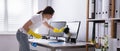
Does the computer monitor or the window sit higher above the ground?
the window

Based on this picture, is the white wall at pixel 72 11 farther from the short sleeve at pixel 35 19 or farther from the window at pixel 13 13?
the short sleeve at pixel 35 19

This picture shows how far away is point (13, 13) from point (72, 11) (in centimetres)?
150

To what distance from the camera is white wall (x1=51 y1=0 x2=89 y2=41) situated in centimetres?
330

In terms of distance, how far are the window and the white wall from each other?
2.05ft

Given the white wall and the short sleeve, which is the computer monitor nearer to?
the white wall

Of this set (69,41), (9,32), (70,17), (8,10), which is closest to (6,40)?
(9,32)

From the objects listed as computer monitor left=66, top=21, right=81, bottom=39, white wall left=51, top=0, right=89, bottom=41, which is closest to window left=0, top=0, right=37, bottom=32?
white wall left=51, top=0, right=89, bottom=41

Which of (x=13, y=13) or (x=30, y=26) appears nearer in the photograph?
(x=30, y=26)

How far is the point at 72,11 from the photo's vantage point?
3625 mm

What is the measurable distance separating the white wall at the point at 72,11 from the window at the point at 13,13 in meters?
0.62

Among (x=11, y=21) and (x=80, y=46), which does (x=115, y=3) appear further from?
(x=11, y=21)

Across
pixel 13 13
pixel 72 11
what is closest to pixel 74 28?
pixel 72 11

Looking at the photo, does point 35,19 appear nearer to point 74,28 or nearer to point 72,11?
point 74,28

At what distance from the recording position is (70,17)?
3.69m
